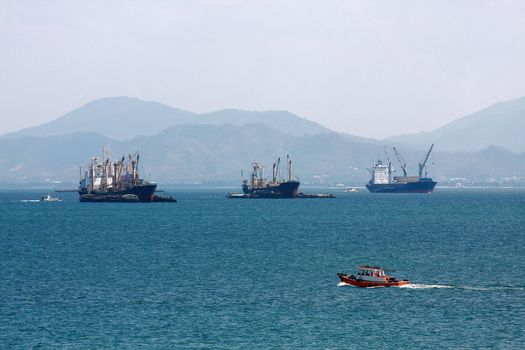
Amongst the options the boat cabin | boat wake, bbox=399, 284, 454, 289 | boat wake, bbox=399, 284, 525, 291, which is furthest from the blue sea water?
the boat cabin

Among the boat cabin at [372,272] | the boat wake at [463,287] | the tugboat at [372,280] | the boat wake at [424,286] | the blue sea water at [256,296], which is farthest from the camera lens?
the boat cabin at [372,272]

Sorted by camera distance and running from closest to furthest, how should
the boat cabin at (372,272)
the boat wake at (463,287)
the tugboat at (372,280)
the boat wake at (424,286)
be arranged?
the boat wake at (463,287), the boat wake at (424,286), the tugboat at (372,280), the boat cabin at (372,272)

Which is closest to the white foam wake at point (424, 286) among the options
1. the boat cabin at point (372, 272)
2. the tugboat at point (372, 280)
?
the tugboat at point (372, 280)

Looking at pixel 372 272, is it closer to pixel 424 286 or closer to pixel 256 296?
pixel 424 286

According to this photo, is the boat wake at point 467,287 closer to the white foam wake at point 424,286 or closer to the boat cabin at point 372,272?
the white foam wake at point 424,286

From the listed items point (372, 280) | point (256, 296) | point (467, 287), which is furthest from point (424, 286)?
point (256, 296)

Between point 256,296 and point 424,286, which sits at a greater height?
point 424,286

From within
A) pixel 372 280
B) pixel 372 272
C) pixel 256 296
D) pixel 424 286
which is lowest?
pixel 256 296

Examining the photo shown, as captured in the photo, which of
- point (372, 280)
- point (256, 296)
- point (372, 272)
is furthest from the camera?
point (372, 272)

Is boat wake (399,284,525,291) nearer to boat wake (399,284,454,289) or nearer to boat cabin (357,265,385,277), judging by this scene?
boat wake (399,284,454,289)

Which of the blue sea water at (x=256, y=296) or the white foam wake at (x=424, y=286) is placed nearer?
the blue sea water at (x=256, y=296)

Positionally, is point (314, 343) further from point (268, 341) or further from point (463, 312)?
point (463, 312)

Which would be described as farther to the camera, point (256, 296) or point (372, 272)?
point (372, 272)

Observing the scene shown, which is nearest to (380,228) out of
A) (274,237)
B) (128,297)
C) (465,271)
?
(274,237)
